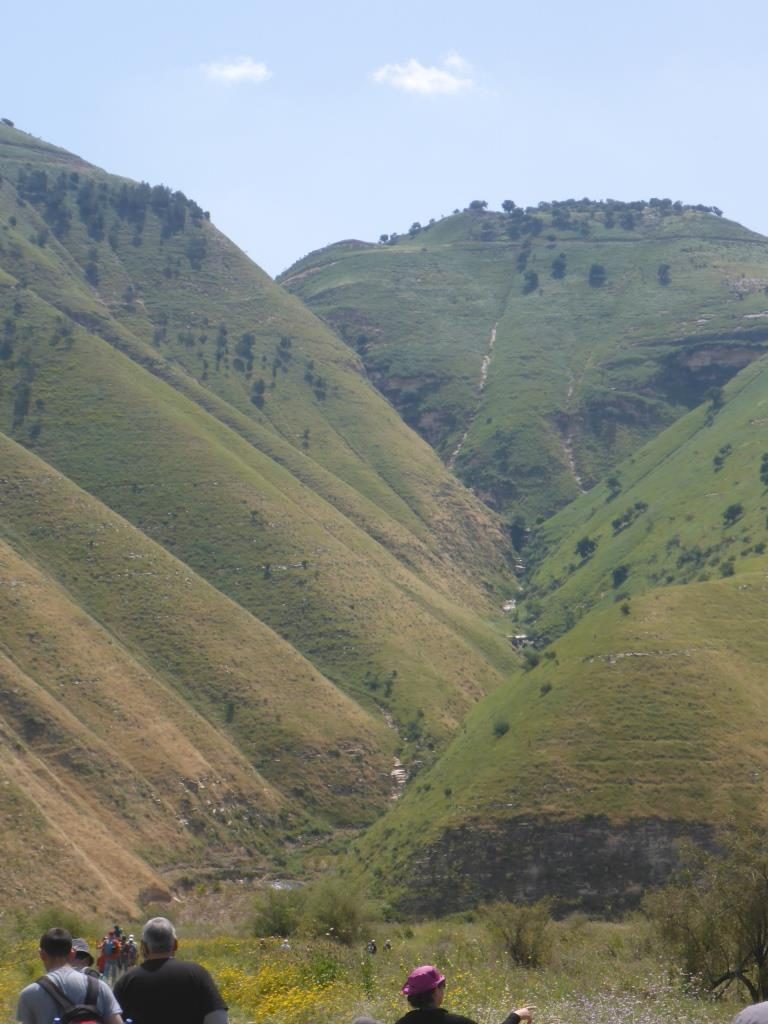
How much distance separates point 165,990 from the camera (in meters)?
12.6

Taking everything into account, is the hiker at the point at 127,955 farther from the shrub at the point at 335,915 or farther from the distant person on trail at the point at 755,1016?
the distant person on trail at the point at 755,1016

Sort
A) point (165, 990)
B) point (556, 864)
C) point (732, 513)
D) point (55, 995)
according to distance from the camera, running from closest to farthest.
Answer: point (55, 995), point (165, 990), point (556, 864), point (732, 513)

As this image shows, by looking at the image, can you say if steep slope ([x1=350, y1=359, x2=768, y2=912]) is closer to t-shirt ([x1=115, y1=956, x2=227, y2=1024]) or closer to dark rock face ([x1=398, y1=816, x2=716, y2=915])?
dark rock face ([x1=398, y1=816, x2=716, y2=915])

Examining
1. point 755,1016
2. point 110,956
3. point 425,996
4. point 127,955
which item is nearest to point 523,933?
point 127,955

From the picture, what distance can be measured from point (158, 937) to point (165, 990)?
1.69 feet

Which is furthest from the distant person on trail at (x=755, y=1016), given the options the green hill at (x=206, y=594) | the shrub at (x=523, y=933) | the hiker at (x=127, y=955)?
the green hill at (x=206, y=594)

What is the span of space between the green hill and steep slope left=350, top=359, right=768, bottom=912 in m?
11.9

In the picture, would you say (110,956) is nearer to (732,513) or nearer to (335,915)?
(335,915)

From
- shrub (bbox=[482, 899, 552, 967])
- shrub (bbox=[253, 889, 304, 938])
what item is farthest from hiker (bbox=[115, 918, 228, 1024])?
shrub (bbox=[253, 889, 304, 938])

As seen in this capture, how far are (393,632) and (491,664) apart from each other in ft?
46.4

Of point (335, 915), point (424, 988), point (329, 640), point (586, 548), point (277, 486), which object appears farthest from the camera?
point (586, 548)

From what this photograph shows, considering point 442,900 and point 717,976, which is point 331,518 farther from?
point 717,976

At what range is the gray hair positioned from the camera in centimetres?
1270

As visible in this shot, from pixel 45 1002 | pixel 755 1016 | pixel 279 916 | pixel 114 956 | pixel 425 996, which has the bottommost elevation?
pixel 279 916
